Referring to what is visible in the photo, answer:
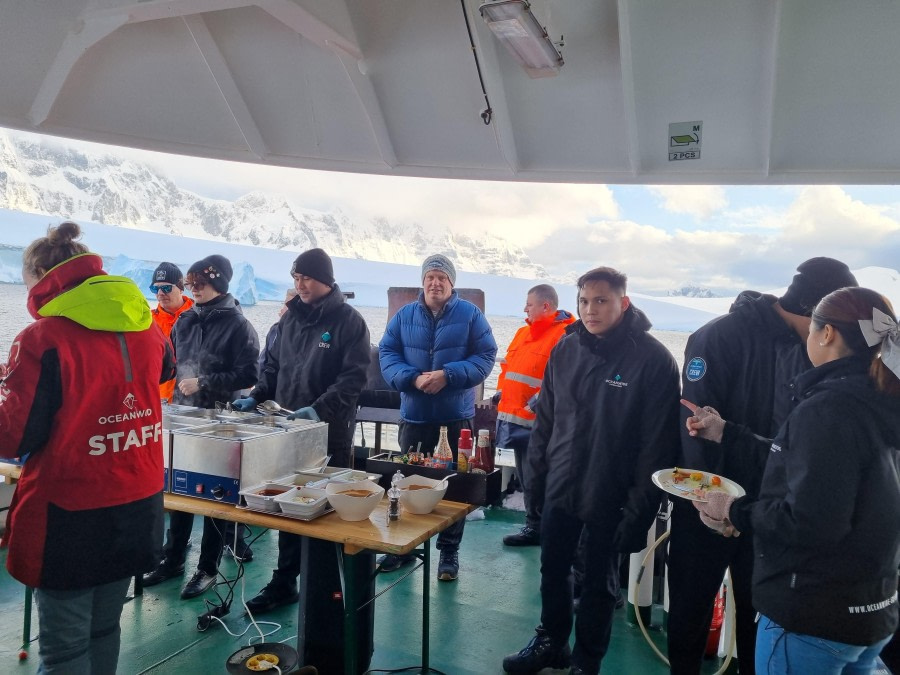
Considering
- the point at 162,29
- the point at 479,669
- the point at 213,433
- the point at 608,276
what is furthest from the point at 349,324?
the point at 162,29

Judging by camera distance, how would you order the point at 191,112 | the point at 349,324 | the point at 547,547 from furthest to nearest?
the point at 191,112 < the point at 349,324 < the point at 547,547

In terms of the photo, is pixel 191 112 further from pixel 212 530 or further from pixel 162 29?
pixel 212 530

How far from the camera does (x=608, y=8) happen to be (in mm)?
3381

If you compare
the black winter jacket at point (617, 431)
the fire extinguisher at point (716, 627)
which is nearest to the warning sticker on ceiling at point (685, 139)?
the black winter jacket at point (617, 431)

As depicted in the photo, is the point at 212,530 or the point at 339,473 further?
the point at 212,530

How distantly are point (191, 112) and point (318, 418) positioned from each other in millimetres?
3388

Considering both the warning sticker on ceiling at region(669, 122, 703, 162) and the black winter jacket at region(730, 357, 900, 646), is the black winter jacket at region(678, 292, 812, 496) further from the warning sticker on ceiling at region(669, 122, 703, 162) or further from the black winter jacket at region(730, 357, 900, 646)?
the warning sticker on ceiling at region(669, 122, 703, 162)

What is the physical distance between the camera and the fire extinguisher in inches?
99.8

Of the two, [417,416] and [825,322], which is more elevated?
[825,322]

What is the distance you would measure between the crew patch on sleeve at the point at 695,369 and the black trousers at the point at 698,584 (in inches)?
16.7

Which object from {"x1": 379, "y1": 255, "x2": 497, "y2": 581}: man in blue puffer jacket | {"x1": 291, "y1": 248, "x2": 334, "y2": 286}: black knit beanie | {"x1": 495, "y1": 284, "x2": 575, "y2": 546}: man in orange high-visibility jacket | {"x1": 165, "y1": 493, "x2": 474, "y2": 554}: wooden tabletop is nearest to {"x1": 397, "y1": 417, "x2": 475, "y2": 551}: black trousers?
{"x1": 379, "y1": 255, "x2": 497, "y2": 581}: man in blue puffer jacket

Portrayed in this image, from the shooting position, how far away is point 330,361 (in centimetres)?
285

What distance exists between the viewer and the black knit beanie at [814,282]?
179 centimetres

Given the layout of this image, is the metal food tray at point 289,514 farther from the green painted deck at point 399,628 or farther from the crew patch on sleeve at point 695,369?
the crew patch on sleeve at point 695,369
